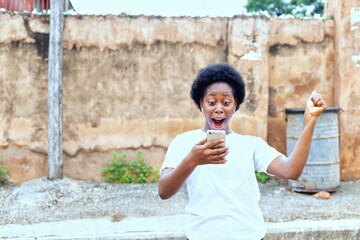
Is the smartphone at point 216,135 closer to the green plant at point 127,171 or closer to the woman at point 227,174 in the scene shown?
the woman at point 227,174

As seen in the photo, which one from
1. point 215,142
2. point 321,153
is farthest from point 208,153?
point 321,153

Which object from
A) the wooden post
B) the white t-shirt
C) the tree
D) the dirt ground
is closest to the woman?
the white t-shirt

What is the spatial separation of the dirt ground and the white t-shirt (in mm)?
2446

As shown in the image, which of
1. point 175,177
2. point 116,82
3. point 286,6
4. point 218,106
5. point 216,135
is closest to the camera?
point 216,135

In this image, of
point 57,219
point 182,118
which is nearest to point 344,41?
point 182,118

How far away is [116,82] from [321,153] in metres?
2.68

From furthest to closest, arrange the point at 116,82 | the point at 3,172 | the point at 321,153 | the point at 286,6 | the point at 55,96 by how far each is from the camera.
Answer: the point at 286,6 < the point at 116,82 < the point at 3,172 < the point at 55,96 < the point at 321,153

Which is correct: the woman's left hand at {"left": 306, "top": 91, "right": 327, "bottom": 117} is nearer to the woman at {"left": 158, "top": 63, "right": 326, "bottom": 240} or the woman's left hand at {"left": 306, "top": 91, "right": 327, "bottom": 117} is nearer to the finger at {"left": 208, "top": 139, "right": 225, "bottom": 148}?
the woman at {"left": 158, "top": 63, "right": 326, "bottom": 240}

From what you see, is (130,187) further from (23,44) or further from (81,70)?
(23,44)

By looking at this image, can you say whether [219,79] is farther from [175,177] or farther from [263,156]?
[175,177]

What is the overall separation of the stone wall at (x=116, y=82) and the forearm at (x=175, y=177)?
385 cm

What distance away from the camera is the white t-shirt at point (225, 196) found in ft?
4.92

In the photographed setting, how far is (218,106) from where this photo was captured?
5.27 ft

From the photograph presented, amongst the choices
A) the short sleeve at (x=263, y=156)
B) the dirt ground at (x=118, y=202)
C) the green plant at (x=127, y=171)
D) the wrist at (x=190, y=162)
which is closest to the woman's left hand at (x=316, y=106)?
the short sleeve at (x=263, y=156)
